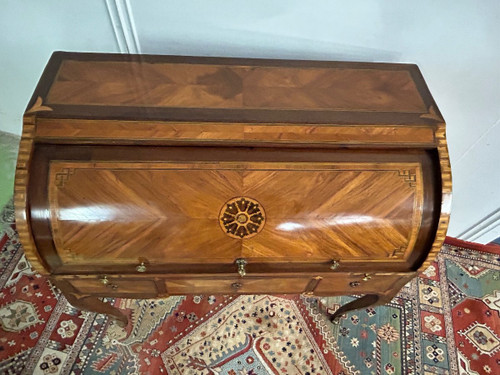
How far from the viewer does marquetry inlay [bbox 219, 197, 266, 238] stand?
39.1 inches

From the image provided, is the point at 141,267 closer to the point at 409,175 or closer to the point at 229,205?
the point at 229,205

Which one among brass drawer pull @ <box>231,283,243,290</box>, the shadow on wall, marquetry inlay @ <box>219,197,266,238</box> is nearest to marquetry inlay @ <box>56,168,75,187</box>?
marquetry inlay @ <box>219,197,266,238</box>

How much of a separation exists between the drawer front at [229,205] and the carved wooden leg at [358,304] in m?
0.42

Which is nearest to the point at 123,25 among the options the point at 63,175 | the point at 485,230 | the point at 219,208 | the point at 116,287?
the point at 63,175

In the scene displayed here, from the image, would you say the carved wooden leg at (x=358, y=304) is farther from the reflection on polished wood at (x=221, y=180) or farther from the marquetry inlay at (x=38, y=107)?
the marquetry inlay at (x=38, y=107)

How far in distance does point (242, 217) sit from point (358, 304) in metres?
0.79

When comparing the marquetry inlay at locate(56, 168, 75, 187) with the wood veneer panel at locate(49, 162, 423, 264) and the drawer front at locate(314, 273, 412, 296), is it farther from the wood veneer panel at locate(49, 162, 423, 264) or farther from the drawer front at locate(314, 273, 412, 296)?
the drawer front at locate(314, 273, 412, 296)

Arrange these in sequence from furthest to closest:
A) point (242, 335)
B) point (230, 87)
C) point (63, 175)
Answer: point (242, 335), point (230, 87), point (63, 175)

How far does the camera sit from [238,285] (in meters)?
1.20

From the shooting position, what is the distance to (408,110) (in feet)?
3.54

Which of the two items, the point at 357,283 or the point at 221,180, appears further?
the point at 357,283

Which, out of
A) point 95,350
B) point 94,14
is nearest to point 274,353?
point 95,350

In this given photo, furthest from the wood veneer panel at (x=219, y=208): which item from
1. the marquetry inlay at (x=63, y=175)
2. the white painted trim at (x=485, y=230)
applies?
the white painted trim at (x=485, y=230)

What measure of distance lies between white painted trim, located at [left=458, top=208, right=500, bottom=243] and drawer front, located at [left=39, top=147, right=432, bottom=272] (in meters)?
1.02
